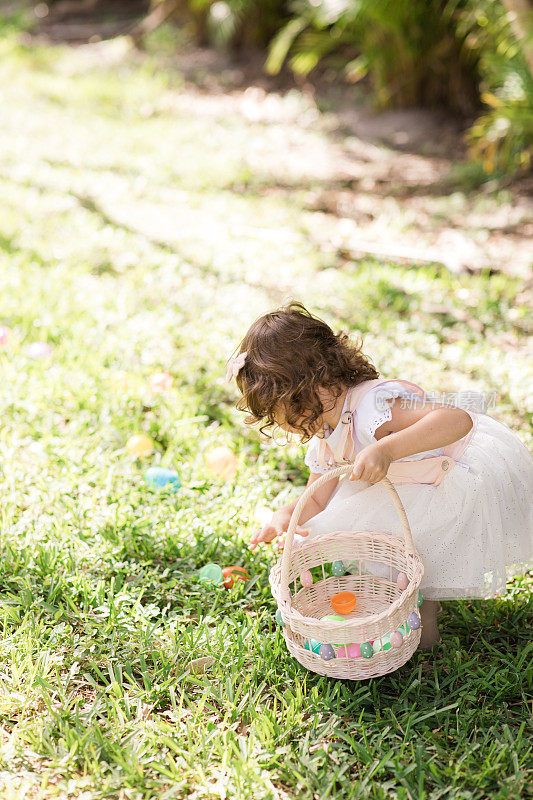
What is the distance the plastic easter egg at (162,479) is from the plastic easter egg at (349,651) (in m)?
1.01

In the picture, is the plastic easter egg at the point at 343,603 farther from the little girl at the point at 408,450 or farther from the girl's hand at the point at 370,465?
the girl's hand at the point at 370,465

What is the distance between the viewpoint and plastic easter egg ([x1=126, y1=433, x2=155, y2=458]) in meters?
2.96

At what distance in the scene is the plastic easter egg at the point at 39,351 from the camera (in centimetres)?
358

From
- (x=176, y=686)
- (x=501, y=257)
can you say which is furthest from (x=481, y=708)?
(x=501, y=257)

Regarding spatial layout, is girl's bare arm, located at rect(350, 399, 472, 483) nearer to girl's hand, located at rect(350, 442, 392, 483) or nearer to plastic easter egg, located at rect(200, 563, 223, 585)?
girl's hand, located at rect(350, 442, 392, 483)

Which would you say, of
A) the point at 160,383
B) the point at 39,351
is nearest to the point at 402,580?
the point at 160,383

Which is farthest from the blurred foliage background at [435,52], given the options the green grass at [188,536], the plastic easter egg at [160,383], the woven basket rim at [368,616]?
the woven basket rim at [368,616]

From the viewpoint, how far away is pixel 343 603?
2246 mm

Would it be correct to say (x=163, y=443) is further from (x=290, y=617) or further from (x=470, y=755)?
(x=470, y=755)

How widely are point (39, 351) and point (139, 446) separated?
92cm

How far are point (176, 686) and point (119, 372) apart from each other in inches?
67.3

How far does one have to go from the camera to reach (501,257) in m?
4.72

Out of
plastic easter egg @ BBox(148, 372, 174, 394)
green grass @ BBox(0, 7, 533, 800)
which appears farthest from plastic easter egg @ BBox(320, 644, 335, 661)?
plastic easter egg @ BBox(148, 372, 174, 394)

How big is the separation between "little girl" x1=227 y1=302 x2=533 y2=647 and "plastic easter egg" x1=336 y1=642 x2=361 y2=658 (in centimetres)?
30
